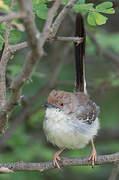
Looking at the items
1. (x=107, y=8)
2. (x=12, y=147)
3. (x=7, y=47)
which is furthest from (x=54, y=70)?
(x=7, y=47)

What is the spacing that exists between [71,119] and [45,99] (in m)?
2.66

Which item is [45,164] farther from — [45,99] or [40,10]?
[45,99]

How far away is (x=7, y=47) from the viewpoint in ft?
11.0

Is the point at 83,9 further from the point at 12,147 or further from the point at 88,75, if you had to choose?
the point at 88,75

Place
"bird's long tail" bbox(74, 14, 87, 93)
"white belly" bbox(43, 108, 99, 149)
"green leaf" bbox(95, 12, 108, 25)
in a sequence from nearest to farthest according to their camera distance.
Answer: "green leaf" bbox(95, 12, 108, 25)
"bird's long tail" bbox(74, 14, 87, 93)
"white belly" bbox(43, 108, 99, 149)

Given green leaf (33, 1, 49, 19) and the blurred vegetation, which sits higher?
green leaf (33, 1, 49, 19)

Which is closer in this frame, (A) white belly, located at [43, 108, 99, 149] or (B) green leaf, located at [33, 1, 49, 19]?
(B) green leaf, located at [33, 1, 49, 19]

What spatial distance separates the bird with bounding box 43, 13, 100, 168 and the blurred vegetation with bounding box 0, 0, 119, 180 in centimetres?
103

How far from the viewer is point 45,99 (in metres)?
7.44

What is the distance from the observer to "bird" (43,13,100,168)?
4668 millimetres

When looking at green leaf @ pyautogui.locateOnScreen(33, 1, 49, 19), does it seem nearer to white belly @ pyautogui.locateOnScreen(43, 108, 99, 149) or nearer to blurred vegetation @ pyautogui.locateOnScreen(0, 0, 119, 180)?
white belly @ pyautogui.locateOnScreen(43, 108, 99, 149)

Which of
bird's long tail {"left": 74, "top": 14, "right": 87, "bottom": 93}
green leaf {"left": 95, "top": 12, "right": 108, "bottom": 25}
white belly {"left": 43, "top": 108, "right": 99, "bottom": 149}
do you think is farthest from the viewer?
white belly {"left": 43, "top": 108, "right": 99, "bottom": 149}

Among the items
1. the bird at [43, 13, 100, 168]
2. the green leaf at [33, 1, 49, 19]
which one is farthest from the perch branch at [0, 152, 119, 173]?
the green leaf at [33, 1, 49, 19]

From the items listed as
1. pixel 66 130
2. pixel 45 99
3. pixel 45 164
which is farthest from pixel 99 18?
pixel 45 99
